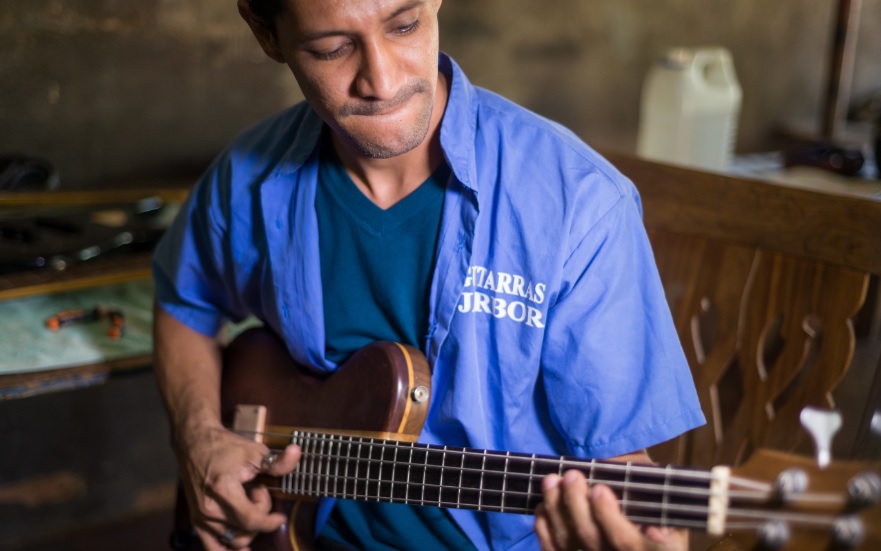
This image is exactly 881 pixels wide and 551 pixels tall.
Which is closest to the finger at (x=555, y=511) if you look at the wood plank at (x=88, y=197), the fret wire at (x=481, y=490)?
the fret wire at (x=481, y=490)

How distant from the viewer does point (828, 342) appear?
1.43 metres

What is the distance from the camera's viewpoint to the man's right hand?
1423 mm

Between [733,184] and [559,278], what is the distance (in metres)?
0.44

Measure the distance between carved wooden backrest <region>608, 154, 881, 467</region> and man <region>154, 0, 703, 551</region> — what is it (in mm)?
288

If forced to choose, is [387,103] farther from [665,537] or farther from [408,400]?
[665,537]

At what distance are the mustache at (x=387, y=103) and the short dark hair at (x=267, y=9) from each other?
0.16 meters

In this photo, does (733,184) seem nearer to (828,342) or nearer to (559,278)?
(828,342)

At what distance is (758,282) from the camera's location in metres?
1.53

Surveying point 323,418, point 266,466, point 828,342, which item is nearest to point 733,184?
point 828,342

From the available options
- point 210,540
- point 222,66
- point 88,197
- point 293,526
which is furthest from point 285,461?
point 222,66

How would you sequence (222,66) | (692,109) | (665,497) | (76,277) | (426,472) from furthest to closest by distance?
1. (692,109)
2. (222,66)
3. (76,277)
4. (426,472)
5. (665,497)

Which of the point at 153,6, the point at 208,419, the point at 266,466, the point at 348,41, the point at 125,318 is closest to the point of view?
the point at 348,41

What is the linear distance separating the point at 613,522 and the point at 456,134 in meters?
0.61

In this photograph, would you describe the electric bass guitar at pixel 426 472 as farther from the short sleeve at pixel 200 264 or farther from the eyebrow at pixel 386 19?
the eyebrow at pixel 386 19
